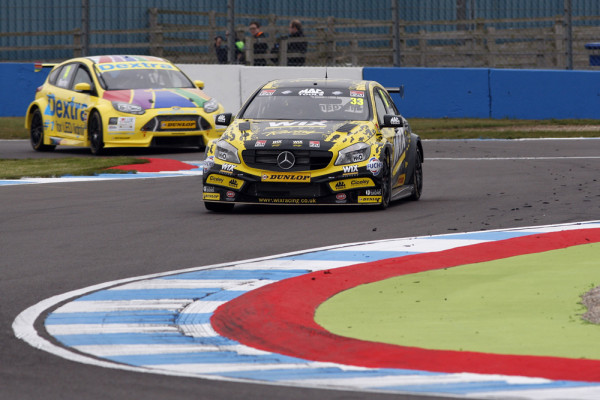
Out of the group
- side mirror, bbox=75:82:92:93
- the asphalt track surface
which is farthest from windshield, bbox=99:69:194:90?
the asphalt track surface

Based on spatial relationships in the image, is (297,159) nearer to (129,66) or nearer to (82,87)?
(82,87)

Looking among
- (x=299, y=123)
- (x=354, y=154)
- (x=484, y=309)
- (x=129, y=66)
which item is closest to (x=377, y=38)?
(x=129, y=66)

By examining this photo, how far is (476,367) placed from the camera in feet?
19.6

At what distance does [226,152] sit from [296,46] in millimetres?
15320

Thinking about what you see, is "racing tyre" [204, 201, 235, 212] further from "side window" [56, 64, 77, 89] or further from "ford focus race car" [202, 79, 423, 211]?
"side window" [56, 64, 77, 89]

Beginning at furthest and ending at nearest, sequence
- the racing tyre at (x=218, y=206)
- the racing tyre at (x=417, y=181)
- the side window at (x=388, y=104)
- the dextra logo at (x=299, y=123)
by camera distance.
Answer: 1. the side window at (x=388, y=104)
2. the racing tyre at (x=417, y=181)
3. the dextra logo at (x=299, y=123)
4. the racing tyre at (x=218, y=206)

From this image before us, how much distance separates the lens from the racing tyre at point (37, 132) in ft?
71.4

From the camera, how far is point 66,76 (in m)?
21.6

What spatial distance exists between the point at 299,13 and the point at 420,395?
23652 millimetres

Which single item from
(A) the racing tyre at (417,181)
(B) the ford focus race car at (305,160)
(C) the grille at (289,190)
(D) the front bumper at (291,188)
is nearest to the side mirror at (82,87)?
(B) the ford focus race car at (305,160)

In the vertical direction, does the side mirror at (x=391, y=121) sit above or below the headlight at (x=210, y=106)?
below

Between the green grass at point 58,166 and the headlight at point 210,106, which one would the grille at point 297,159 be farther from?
the headlight at point 210,106

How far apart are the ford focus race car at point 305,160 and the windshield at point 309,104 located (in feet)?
0.06

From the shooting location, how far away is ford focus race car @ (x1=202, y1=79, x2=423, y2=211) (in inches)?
504
